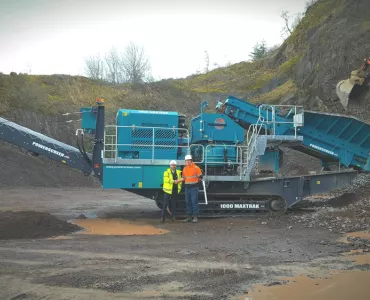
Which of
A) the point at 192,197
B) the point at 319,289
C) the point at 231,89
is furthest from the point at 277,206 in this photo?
the point at 231,89

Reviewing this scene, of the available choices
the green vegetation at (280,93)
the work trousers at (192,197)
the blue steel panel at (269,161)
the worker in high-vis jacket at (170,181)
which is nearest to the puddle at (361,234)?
the work trousers at (192,197)

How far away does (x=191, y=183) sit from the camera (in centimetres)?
1168

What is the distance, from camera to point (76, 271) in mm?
6395

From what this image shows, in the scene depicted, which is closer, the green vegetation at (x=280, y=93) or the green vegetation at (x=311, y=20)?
the green vegetation at (x=280, y=93)

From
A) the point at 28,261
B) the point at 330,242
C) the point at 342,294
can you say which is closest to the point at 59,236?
the point at 28,261

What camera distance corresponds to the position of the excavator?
16.8 meters

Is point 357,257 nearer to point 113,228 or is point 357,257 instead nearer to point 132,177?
point 113,228

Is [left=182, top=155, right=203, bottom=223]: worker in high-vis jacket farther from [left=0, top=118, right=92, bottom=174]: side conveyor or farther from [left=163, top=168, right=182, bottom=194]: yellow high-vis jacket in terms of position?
[left=0, top=118, right=92, bottom=174]: side conveyor

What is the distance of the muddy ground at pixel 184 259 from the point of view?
552 centimetres

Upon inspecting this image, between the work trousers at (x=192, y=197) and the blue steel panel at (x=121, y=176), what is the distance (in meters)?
1.30

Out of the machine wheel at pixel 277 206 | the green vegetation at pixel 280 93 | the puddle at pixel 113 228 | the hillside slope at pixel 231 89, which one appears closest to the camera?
the puddle at pixel 113 228

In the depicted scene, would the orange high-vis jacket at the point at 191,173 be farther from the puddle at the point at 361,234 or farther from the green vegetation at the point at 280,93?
the green vegetation at the point at 280,93

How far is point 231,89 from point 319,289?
30.9m

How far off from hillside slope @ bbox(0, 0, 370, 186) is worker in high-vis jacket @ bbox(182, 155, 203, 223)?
1051cm
